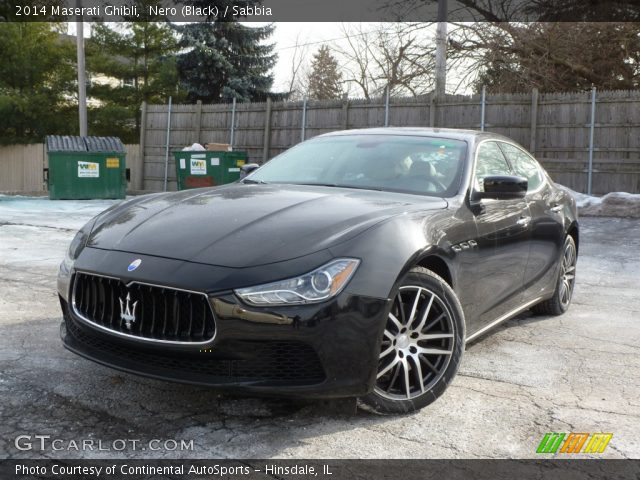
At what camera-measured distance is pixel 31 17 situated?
29812 millimetres

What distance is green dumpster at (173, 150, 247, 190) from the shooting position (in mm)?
18188

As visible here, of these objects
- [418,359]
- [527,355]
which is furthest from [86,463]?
[527,355]

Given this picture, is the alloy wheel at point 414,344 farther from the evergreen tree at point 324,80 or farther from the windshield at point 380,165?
the evergreen tree at point 324,80

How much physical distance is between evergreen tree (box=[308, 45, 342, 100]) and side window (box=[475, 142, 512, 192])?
40528 mm

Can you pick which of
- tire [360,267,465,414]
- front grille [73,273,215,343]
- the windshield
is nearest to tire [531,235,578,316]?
the windshield

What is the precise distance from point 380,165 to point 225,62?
25026mm

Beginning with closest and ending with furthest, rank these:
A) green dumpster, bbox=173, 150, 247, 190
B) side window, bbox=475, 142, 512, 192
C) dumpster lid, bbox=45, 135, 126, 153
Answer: side window, bbox=475, 142, 512, 192 < dumpster lid, bbox=45, 135, 126, 153 < green dumpster, bbox=173, 150, 247, 190

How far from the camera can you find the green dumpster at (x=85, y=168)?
17781 millimetres

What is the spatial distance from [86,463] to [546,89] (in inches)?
743

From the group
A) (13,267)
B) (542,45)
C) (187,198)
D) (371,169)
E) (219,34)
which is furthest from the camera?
(219,34)

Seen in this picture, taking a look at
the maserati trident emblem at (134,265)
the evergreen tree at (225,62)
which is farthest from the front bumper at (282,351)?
the evergreen tree at (225,62)

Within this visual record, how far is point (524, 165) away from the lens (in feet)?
17.0

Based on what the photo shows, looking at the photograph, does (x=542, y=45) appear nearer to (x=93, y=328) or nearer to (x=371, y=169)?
(x=371, y=169)

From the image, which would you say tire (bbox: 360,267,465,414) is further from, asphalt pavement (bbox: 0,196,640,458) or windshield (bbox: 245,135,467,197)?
windshield (bbox: 245,135,467,197)
